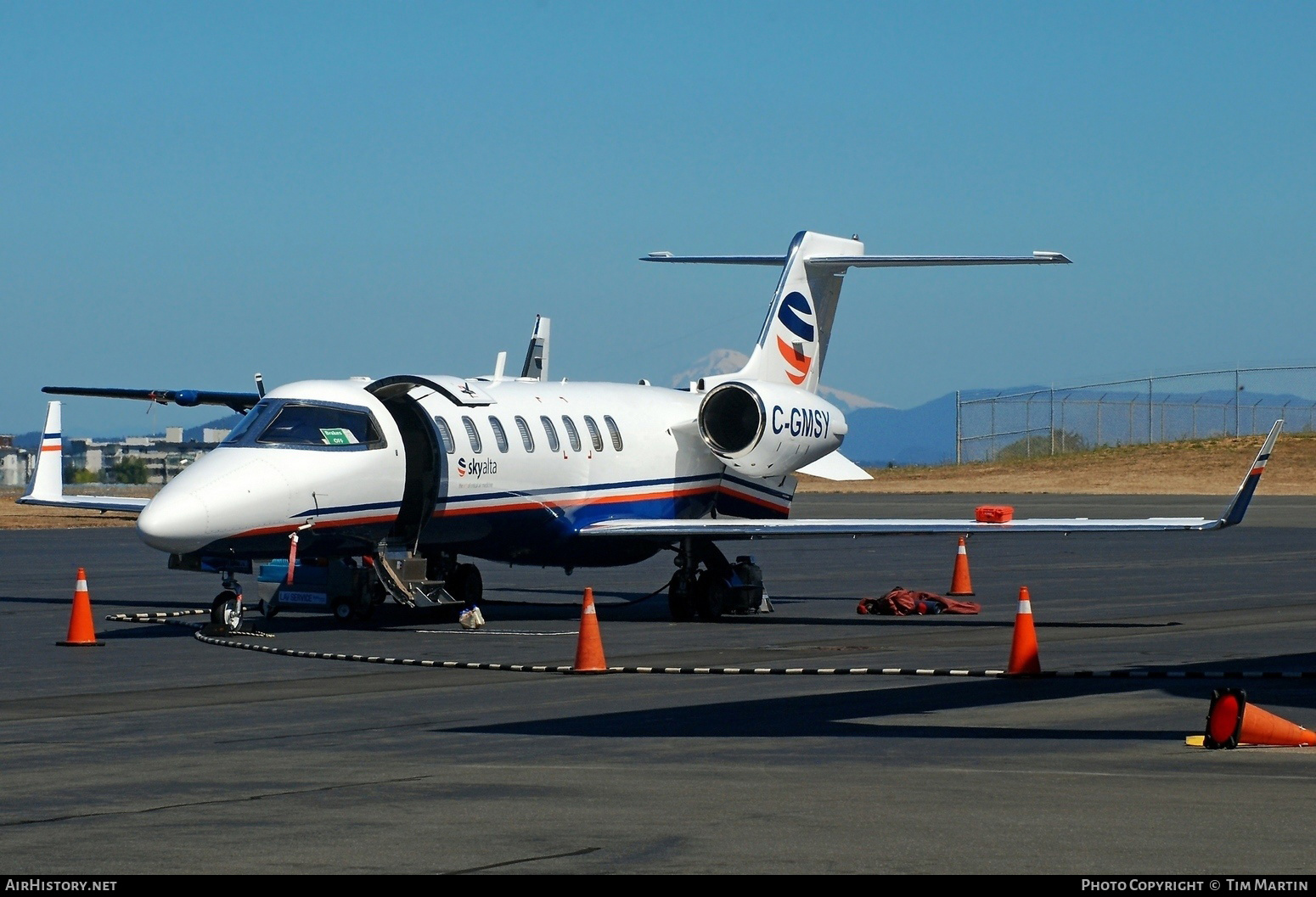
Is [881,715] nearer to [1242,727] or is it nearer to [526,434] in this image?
[1242,727]

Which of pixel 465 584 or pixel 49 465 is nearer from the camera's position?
pixel 465 584

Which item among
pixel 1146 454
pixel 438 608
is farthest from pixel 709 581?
pixel 1146 454

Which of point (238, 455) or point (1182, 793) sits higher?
point (238, 455)

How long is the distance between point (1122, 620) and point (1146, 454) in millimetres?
57779

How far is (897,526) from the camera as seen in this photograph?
22.0m

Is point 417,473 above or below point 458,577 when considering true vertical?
above

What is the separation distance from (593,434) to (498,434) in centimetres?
198

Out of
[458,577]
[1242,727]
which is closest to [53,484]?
[458,577]

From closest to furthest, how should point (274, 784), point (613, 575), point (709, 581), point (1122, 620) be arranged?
point (274, 784), point (1122, 620), point (709, 581), point (613, 575)

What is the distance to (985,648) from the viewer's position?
18328mm

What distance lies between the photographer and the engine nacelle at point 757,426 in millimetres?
25438

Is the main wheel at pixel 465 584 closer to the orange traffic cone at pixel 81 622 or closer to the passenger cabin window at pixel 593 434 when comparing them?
the passenger cabin window at pixel 593 434
